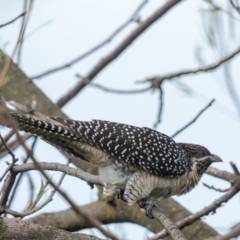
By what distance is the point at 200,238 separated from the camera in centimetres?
639

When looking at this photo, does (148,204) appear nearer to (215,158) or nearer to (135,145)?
(135,145)

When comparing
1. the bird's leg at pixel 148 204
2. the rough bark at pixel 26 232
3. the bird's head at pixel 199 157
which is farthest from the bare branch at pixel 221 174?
the rough bark at pixel 26 232

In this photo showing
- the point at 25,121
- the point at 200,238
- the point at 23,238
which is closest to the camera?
the point at 23,238

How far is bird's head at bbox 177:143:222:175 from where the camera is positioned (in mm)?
6547

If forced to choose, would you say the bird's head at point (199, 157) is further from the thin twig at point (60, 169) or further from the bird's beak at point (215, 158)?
the thin twig at point (60, 169)

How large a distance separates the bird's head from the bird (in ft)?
0.25

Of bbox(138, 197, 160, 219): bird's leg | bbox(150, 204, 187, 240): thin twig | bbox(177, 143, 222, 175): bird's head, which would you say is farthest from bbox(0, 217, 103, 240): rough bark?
bbox(177, 143, 222, 175): bird's head

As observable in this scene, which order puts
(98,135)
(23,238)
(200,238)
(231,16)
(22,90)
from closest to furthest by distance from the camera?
(231,16)
(23,238)
(98,135)
(200,238)
(22,90)

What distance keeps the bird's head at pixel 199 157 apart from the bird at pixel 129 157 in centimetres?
8

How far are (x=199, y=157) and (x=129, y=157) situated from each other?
1.11 m

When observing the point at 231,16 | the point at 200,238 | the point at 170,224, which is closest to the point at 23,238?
the point at 170,224

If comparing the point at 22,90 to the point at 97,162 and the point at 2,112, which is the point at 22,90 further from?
the point at 2,112

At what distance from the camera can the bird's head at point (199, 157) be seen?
6547mm

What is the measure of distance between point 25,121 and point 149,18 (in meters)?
2.64
